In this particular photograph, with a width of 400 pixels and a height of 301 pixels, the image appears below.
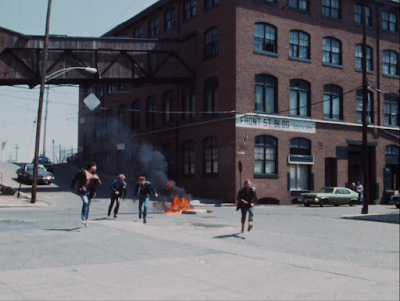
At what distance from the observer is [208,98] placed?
34.3 metres

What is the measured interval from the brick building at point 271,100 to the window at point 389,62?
0.10 metres

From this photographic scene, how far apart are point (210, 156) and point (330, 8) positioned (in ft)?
48.1

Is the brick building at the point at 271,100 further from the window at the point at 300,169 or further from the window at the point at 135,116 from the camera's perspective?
the window at the point at 135,116

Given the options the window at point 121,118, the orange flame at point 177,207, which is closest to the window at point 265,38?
the orange flame at point 177,207

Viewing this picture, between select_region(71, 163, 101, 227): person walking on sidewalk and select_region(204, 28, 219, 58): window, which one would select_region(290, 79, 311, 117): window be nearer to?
select_region(204, 28, 219, 58): window

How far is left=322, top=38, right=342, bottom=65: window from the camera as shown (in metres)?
35.3

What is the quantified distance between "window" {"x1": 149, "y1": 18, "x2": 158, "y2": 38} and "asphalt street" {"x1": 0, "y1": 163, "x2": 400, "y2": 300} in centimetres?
2923

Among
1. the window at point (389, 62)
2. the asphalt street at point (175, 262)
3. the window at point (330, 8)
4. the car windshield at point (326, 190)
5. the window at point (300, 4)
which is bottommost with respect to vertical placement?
the asphalt street at point (175, 262)

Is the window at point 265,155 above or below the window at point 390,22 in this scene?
below

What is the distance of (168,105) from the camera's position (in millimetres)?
39625

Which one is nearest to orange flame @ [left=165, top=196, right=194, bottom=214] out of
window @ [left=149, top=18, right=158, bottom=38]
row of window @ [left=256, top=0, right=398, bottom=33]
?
row of window @ [left=256, top=0, right=398, bottom=33]

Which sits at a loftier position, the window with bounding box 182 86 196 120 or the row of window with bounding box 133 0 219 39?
the row of window with bounding box 133 0 219 39

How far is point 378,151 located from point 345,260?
30883 mm

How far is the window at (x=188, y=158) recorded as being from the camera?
36.1 m
